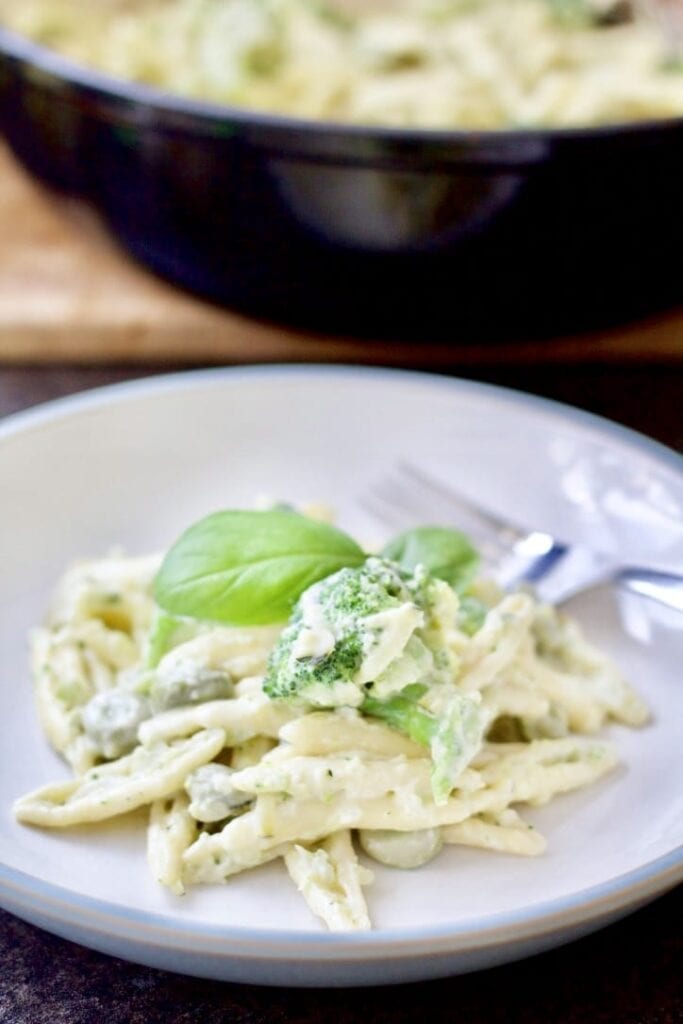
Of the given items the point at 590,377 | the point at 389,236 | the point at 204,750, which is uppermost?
the point at 389,236

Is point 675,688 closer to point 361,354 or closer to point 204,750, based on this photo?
point 204,750

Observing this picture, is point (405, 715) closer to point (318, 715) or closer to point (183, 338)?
point (318, 715)

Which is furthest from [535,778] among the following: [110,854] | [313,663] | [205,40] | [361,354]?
[205,40]

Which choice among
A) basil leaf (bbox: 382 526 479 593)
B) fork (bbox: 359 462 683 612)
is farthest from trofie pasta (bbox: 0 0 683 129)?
basil leaf (bbox: 382 526 479 593)

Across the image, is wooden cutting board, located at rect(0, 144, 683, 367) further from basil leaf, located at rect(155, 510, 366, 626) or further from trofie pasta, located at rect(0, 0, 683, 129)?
basil leaf, located at rect(155, 510, 366, 626)

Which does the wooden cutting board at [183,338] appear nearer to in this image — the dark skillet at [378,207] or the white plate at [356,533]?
the dark skillet at [378,207]

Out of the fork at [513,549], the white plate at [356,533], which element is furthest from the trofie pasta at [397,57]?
the fork at [513,549]
